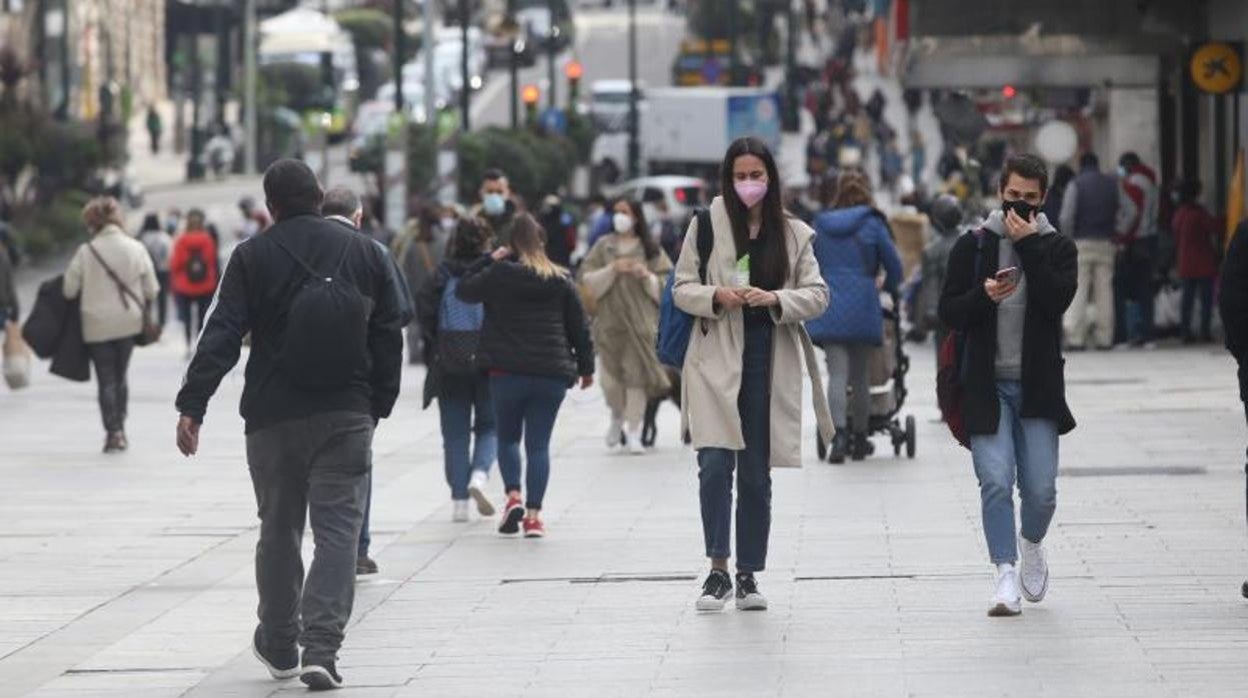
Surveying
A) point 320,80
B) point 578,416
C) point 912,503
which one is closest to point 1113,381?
point 578,416

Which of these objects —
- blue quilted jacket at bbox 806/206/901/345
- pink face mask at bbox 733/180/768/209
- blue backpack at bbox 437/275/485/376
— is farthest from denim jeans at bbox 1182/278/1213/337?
pink face mask at bbox 733/180/768/209

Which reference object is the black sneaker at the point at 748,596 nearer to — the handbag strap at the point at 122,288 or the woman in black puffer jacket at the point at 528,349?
the woman in black puffer jacket at the point at 528,349

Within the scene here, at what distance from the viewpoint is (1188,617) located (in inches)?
426

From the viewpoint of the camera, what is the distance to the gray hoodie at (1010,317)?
11008mm

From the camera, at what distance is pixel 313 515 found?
32.9ft

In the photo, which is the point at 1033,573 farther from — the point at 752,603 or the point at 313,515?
the point at 313,515

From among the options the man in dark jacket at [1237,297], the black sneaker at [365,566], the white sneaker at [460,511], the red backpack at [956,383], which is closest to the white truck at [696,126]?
the white sneaker at [460,511]

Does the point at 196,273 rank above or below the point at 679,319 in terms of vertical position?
below

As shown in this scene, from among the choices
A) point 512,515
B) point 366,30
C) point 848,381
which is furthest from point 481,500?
point 366,30

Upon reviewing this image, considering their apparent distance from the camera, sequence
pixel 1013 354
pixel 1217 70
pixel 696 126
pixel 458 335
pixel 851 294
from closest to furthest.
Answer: pixel 1013 354
pixel 458 335
pixel 851 294
pixel 1217 70
pixel 696 126

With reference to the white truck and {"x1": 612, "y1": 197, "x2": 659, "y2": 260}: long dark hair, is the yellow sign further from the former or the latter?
the white truck

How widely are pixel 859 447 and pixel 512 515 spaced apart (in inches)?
152

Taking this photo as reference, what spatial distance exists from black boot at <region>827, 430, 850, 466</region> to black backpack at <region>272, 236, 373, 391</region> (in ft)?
26.7

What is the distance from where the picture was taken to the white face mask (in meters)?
18.5
